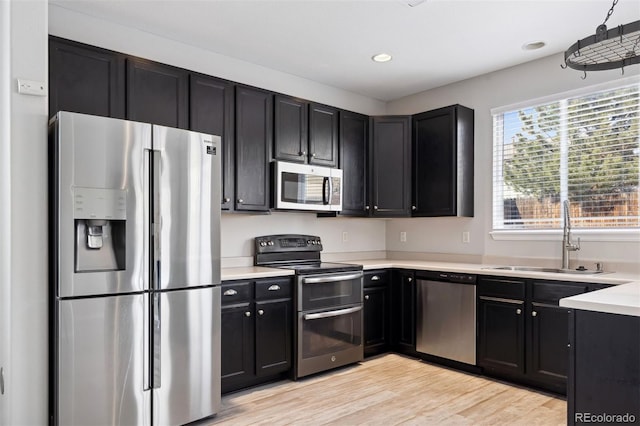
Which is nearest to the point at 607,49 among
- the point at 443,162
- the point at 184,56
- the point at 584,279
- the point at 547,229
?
the point at 584,279

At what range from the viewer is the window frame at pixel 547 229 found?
3397 millimetres

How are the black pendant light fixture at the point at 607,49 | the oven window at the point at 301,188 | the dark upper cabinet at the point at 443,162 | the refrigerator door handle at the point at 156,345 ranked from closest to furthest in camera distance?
the black pendant light fixture at the point at 607,49, the refrigerator door handle at the point at 156,345, the oven window at the point at 301,188, the dark upper cabinet at the point at 443,162

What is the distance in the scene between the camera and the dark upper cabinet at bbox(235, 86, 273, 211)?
355 cm

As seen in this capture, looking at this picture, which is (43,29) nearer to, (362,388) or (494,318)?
(362,388)

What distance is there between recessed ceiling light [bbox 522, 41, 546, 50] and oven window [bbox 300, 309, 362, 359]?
252 cm

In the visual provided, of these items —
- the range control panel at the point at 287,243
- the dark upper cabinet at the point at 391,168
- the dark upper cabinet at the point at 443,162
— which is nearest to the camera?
the range control panel at the point at 287,243

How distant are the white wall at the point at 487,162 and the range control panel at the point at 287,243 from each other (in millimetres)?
1149

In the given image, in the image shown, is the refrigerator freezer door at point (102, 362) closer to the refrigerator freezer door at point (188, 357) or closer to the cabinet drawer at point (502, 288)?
the refrigerator freezer door at point (188, 357)

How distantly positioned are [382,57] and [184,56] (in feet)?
5.30

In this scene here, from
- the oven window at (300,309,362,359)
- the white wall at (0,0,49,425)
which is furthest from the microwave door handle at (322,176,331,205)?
the white wall at (0,0,49,425)

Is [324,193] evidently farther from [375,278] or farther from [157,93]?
[157,93]

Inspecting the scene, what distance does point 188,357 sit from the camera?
271 centimetres

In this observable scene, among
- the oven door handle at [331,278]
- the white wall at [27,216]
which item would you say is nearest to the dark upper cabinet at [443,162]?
the oven door handle at [331,278]

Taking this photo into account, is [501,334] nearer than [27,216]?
No
